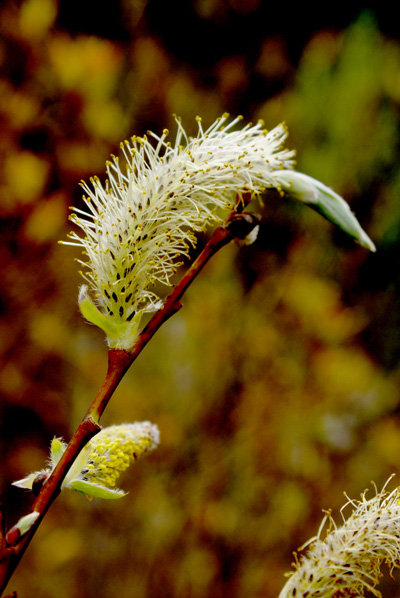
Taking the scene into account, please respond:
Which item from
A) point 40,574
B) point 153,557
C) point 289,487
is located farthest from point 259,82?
point 40,574

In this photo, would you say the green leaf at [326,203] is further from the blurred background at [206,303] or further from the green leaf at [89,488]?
the blurred background at [206,303]

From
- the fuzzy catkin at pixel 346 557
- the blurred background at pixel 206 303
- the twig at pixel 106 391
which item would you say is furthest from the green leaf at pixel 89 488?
the blurred background at pixel 206 303

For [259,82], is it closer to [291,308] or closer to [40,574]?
[291,308]

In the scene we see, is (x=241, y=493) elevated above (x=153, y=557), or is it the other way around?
(x=241, y=493)

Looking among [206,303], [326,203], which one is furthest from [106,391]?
[206,303]

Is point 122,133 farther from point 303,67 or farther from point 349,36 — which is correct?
point 349,36

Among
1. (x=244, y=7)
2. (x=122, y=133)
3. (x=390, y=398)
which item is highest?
(x=244, y=7)

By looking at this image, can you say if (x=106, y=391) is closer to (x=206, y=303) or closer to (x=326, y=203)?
(x=326, y=203)

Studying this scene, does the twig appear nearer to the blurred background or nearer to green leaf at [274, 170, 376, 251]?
green leaf at [274, 170, 376, 251]
